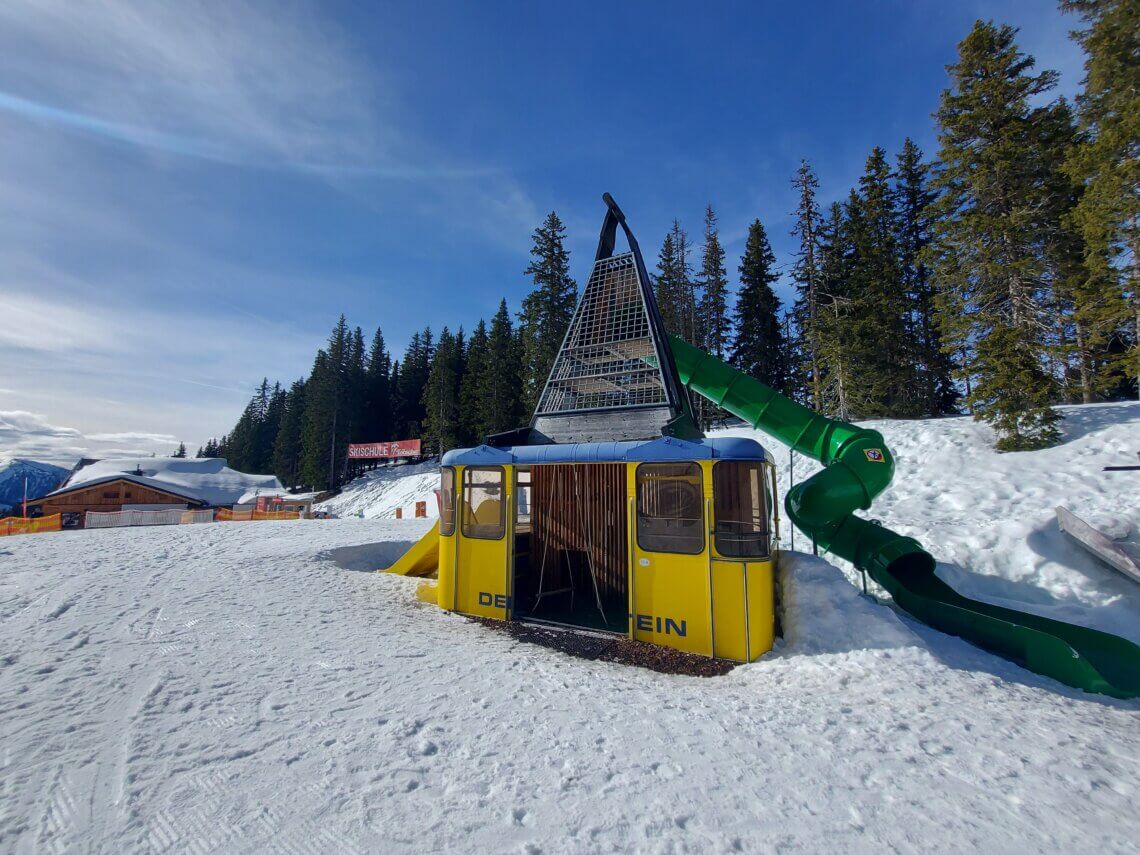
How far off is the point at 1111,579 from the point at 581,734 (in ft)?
30.6

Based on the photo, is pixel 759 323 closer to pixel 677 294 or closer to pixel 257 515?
pixel 677 294

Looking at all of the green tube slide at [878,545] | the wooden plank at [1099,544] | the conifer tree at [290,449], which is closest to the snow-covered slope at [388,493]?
the conifer tree at [290,449]

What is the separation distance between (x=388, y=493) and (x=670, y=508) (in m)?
33.4

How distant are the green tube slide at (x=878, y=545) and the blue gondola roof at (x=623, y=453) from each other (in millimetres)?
1945

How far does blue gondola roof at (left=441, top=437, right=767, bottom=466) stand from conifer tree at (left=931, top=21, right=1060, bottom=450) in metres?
12.8

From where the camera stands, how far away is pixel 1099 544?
8.00 metres

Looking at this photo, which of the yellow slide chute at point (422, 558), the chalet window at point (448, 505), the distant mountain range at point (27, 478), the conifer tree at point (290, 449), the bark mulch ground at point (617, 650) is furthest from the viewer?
the conifer tree at point (290, 449)

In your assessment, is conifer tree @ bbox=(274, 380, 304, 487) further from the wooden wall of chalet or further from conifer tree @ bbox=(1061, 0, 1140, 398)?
conifer tree @ bbox=(1061, 0, 1140, 398)

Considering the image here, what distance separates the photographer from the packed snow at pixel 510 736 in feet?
9.32

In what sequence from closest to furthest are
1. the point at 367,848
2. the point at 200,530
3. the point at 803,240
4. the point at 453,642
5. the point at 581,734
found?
1. the point at 367,848
2. the point at 581,734
3. the point at 453,642
4. the point at 200,530
5. the point at 803,240

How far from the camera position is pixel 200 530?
14430mm

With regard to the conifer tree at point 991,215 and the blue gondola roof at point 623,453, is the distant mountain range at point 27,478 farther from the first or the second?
the conifer tree at point 991,215

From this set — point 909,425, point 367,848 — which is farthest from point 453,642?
point 909,425

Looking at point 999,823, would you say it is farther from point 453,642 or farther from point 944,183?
point 944,183
